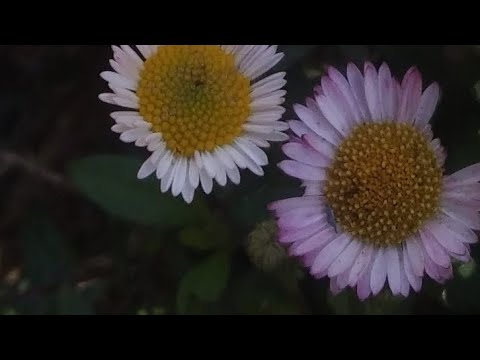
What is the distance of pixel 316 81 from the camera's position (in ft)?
4.24

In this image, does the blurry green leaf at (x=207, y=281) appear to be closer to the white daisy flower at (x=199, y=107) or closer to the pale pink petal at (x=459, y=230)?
the white daisy flower at (x=199, y=107)

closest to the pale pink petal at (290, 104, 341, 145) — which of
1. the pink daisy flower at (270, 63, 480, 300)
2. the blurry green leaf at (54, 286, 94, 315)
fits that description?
the pink daisy flower at (270, 63, 480, 300)

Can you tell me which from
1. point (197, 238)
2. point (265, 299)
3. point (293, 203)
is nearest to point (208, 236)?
point (197, 238)

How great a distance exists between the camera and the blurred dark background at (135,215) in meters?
1.28

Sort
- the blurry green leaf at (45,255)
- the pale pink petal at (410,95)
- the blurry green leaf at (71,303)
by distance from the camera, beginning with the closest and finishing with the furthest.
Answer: the pale pink petal at (410,95) → the blurry green leaf at (71,303) → the blurry green leaf at (45,255)

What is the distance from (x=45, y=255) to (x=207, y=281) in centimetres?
39

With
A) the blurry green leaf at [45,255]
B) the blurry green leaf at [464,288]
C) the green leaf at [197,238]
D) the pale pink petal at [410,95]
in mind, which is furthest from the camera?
the blurry green leaf at [45,255]

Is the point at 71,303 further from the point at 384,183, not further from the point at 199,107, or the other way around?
the point at 384,183

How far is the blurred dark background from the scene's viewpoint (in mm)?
1281

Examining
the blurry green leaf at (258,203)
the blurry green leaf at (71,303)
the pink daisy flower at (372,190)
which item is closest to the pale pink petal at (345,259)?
the pink daisy flower at (372,190)

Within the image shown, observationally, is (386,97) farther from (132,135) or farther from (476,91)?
(132,135)

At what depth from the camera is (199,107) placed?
1179mm

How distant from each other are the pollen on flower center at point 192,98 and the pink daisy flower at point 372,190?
0.09 m
